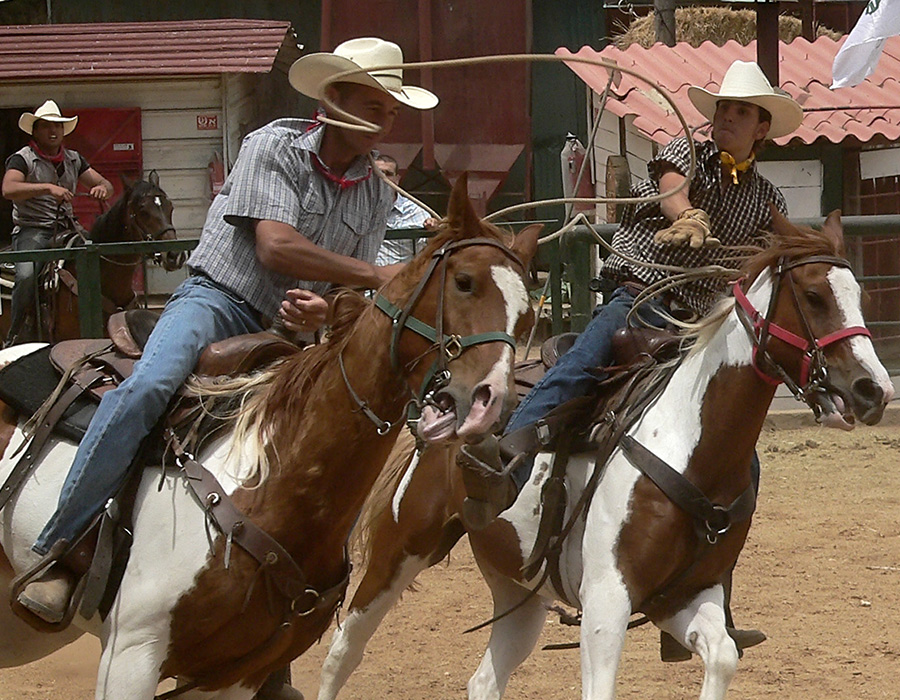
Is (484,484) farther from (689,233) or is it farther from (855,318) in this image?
(855,318)

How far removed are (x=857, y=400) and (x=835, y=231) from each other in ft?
2.23

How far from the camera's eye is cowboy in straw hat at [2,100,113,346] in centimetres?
998

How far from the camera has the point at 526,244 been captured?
10.8 feet

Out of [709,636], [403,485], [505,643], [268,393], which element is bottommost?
[505,643]

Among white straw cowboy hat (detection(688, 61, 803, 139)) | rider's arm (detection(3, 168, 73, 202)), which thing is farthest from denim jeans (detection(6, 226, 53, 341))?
white straw cowboy hat (detection(688, 61, 803, 139))

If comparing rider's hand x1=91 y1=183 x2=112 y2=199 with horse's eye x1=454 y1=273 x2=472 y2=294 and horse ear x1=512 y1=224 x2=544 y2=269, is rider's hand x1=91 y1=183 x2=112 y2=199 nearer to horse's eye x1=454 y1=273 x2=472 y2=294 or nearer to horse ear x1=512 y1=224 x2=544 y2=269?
horse ear x1=512 y1=224 x2=544 y2=269

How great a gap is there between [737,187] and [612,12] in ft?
46.5

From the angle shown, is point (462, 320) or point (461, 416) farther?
point (462, 320)

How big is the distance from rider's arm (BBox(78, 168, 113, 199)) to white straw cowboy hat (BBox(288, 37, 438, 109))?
6787 millimetres

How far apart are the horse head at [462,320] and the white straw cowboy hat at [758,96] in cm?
182

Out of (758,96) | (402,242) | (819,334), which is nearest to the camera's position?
(819,334)

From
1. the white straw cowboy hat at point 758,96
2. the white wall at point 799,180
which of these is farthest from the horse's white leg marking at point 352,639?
the white wall at point 799,180

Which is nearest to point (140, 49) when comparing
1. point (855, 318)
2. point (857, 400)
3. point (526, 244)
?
point (855, 318)

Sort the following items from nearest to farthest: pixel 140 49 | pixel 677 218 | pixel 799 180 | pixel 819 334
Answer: pixel 819 334, pixel 677 218, pixel 799 180, pixel 140 49
